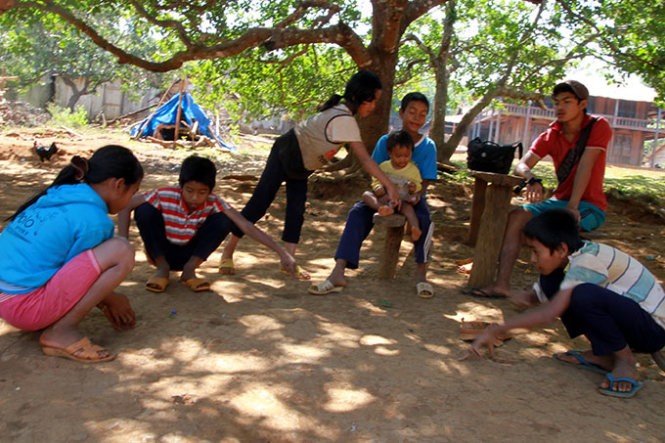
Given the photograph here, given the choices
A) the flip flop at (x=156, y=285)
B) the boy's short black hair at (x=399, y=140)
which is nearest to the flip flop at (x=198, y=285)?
the flip flop at (x=156, y=285)

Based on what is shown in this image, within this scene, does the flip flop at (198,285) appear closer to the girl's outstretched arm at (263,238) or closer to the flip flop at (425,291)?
the girl's outstretched arm at (263,238)

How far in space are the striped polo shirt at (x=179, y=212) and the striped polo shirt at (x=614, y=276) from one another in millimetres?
2145

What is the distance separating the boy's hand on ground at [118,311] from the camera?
9.77 ft

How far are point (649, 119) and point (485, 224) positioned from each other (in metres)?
28.2

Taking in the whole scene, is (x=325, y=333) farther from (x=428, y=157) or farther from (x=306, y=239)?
(x=306, y=239)

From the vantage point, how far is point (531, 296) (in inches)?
129

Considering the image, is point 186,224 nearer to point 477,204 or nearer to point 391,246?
point 391,246

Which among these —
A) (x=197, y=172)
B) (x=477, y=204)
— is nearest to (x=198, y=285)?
(x=197, y=172)

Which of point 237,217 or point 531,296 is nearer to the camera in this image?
point 531,296

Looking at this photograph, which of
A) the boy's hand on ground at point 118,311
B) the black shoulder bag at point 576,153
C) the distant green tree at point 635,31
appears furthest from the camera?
the distant green tree at point 635,31

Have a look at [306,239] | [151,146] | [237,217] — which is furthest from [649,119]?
[237,217]

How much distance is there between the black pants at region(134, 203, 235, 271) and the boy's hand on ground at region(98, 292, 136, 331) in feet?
2.51

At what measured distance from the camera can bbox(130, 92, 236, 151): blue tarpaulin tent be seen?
17703 mm

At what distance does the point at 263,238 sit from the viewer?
3.67m
